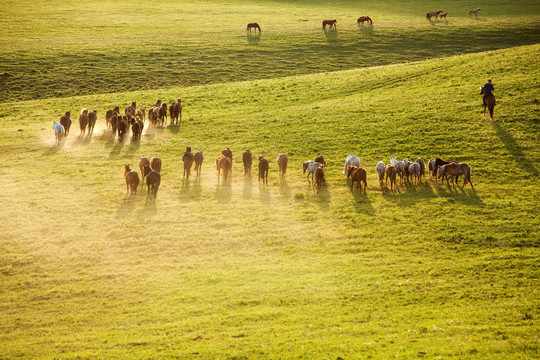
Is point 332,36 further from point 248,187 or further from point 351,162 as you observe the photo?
point 248,187

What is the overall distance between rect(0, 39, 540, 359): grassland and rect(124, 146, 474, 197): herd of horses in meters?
0.71

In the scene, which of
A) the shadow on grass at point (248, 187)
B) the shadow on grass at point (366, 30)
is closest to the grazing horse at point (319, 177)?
the shadow on grass at point (248, 187)

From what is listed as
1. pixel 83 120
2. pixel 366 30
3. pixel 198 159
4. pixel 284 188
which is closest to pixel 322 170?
pixel 284 188

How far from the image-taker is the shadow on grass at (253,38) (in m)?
66.5

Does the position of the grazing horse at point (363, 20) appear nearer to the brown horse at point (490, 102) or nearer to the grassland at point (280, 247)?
the grassland at point (280, 247)

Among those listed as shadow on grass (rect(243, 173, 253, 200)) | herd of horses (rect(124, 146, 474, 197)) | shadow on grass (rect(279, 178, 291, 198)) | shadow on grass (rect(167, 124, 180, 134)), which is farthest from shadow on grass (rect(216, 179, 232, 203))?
shadow on grass (rect(167, 124, 180, 134))

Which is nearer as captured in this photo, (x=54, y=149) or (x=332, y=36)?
(x=54, y=149)

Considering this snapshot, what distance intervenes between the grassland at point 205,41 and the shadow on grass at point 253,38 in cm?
26

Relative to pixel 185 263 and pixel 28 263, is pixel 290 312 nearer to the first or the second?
pixel 185 263

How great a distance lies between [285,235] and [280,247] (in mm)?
1093

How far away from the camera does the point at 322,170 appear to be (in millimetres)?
26188

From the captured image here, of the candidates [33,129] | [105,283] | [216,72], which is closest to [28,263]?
[105,283]

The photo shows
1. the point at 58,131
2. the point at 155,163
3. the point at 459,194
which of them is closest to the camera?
the point at 459,194

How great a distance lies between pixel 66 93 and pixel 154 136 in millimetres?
18375
